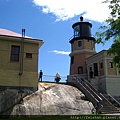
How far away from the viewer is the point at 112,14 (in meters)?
13.7

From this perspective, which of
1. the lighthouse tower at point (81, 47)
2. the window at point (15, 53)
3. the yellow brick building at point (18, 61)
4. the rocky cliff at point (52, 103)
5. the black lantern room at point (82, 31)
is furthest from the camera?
the black lantern room at point (82, 31)

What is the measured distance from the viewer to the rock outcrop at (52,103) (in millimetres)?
Result: 16625

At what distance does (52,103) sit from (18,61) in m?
5.41

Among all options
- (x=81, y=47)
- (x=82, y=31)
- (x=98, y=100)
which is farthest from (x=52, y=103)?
(x=82, y=31)

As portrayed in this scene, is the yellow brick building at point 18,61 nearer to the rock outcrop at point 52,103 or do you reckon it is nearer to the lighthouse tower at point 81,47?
the rock outcrop at point 52,103

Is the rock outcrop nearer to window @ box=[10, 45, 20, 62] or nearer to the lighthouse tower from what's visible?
window @ box=[10, 45, 20, 62]

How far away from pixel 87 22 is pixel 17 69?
2049 centimetres

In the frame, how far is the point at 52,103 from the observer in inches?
699

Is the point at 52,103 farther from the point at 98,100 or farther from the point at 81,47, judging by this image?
the point at 81,47

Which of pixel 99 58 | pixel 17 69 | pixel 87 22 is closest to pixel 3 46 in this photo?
pixel 17 69

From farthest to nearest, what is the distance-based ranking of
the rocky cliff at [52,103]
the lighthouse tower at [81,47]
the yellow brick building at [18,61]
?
the lighthouse tower at [81,47], the yellow brick building at [18,61], the rocky cliff at [52,103]

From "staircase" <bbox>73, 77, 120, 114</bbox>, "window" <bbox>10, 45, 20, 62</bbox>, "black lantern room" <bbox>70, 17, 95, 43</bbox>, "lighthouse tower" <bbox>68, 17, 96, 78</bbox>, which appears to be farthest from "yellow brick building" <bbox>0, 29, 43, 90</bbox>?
"black lantern room" <bbox>70, 17, 95, 43</bbox>

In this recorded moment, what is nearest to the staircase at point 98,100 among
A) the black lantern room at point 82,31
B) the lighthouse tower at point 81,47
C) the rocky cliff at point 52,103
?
the rocky cliff at point 52,103

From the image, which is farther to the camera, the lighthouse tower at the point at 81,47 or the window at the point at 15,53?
the lighthouse tower at the point at 81,47
